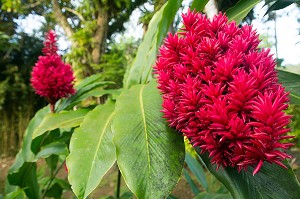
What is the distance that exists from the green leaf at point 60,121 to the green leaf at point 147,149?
0.85 ft

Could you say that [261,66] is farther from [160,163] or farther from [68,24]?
[68,24]

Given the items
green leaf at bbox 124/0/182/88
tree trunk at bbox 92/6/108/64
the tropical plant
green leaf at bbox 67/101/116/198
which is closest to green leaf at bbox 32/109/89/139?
the tropical plant

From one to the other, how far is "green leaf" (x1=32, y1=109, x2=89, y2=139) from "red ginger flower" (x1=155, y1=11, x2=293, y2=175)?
16.3 inches

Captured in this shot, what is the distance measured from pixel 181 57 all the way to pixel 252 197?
12.9 inches

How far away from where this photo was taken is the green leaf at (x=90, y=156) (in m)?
0.67

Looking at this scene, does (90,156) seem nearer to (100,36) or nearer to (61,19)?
(100,36)

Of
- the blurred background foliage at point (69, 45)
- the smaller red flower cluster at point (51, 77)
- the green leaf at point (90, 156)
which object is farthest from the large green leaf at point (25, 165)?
the blurred background foliage at point (69, 45)

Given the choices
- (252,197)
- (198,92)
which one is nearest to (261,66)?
(198,92)

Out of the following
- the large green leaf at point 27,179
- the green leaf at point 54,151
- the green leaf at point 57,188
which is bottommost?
the green leaf at point 57,188

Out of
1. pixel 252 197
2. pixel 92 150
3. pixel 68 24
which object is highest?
pixel 68 24

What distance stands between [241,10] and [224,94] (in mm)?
518

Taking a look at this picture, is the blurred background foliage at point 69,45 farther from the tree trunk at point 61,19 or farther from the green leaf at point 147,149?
the green leaf at point 147,149

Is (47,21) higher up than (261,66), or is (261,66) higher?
(47,21)

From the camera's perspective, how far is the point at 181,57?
645mm
